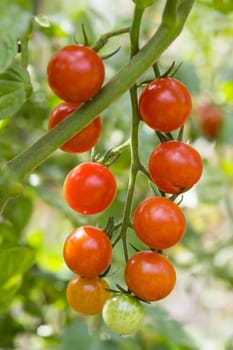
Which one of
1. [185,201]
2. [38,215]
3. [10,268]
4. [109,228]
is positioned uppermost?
[109,228]

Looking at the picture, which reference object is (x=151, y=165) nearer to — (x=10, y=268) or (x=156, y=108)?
(x=156, y=108)

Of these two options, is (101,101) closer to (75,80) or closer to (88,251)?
(75,80)

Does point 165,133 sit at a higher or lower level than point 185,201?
higher

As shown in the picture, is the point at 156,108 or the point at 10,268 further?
the point at 10,268

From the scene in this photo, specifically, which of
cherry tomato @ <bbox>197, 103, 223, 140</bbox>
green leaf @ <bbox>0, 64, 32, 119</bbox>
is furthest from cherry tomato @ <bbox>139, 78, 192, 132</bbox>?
cherry tomato @ <bbox>197, 103, 223, 140</bbox>

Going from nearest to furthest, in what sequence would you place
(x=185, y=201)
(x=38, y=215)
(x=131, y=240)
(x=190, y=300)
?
(x=131, y=240)
(x=185, y=201)
(x=38, y=215)
(x=190, y=300)

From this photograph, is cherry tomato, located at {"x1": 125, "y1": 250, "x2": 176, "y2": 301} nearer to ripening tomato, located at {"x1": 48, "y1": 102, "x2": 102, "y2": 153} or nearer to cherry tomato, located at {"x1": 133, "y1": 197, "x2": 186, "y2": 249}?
cherry tomato, located at {"x1": 133, "y1": 197, "x2": 186, "y2": 249}

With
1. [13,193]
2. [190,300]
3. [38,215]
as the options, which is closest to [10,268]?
[13,193]
